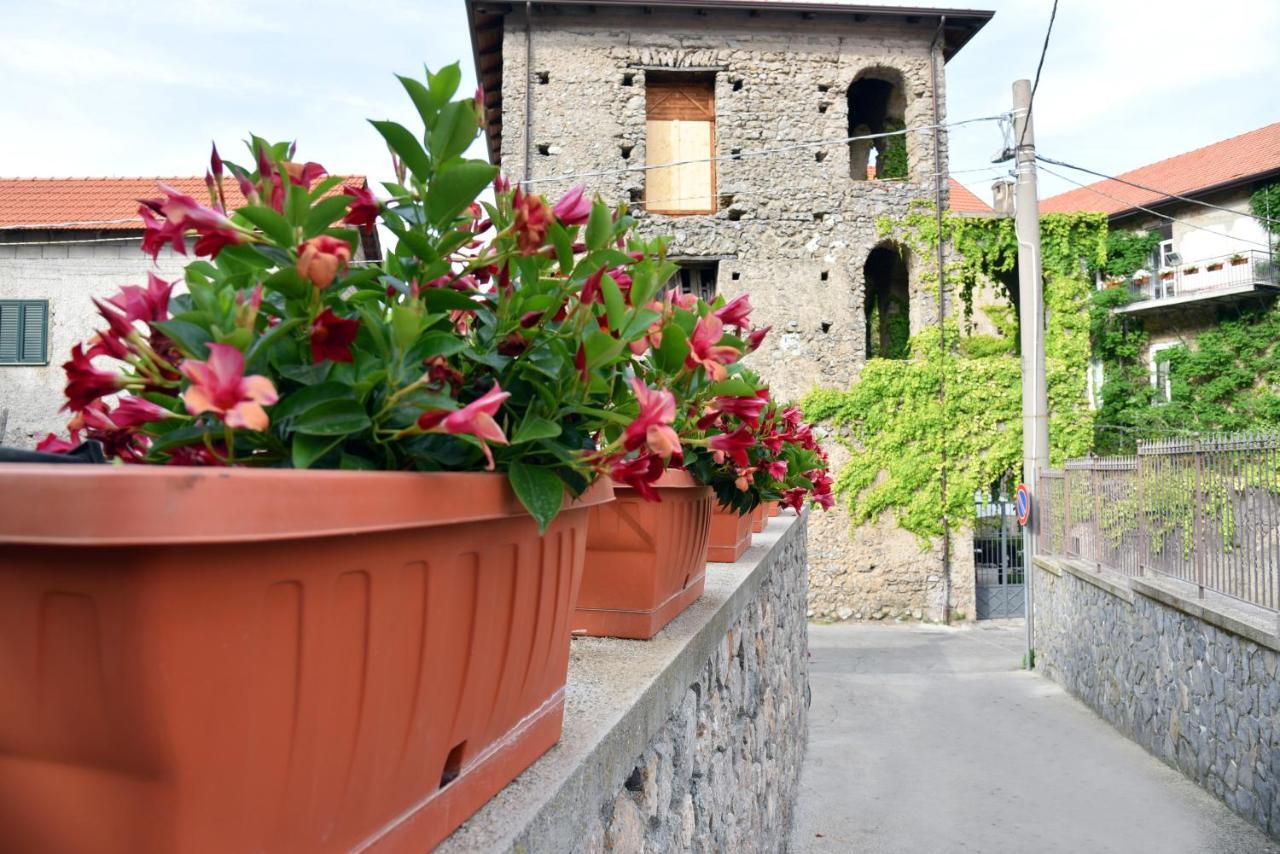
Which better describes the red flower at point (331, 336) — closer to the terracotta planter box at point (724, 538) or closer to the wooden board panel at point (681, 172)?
the terracotta planter box at point (724, 538)

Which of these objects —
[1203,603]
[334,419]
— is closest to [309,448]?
[334,419]

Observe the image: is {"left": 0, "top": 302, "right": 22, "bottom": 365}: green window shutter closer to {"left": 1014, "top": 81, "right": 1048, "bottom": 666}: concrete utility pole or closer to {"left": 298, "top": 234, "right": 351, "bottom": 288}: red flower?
{"left": 1014, "top": 81, "right": 1048, "bottom": 666}: concrete utility pole

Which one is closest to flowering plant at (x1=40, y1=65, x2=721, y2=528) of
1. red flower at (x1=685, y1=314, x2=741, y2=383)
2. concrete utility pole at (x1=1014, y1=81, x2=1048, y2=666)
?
red flower at (x1=685, y1=314, x2=741, y2=383)

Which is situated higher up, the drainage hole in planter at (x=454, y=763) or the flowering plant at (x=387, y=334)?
the flowering plant at (x=387, y=334)

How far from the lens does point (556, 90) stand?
51.0ft

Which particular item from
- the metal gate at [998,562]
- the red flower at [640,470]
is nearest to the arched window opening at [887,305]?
the metal gate at [998,562]

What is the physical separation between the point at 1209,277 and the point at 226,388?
2212 centimetres

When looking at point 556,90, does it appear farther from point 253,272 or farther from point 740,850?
point 253,272

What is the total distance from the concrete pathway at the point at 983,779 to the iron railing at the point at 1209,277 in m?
12.2

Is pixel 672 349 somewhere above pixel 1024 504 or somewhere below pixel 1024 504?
above

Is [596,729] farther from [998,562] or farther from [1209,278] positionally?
[1209,278]

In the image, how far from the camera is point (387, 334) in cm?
91

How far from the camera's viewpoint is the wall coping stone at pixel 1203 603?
545cm

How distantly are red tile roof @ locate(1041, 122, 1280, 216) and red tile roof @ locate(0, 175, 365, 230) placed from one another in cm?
1705
